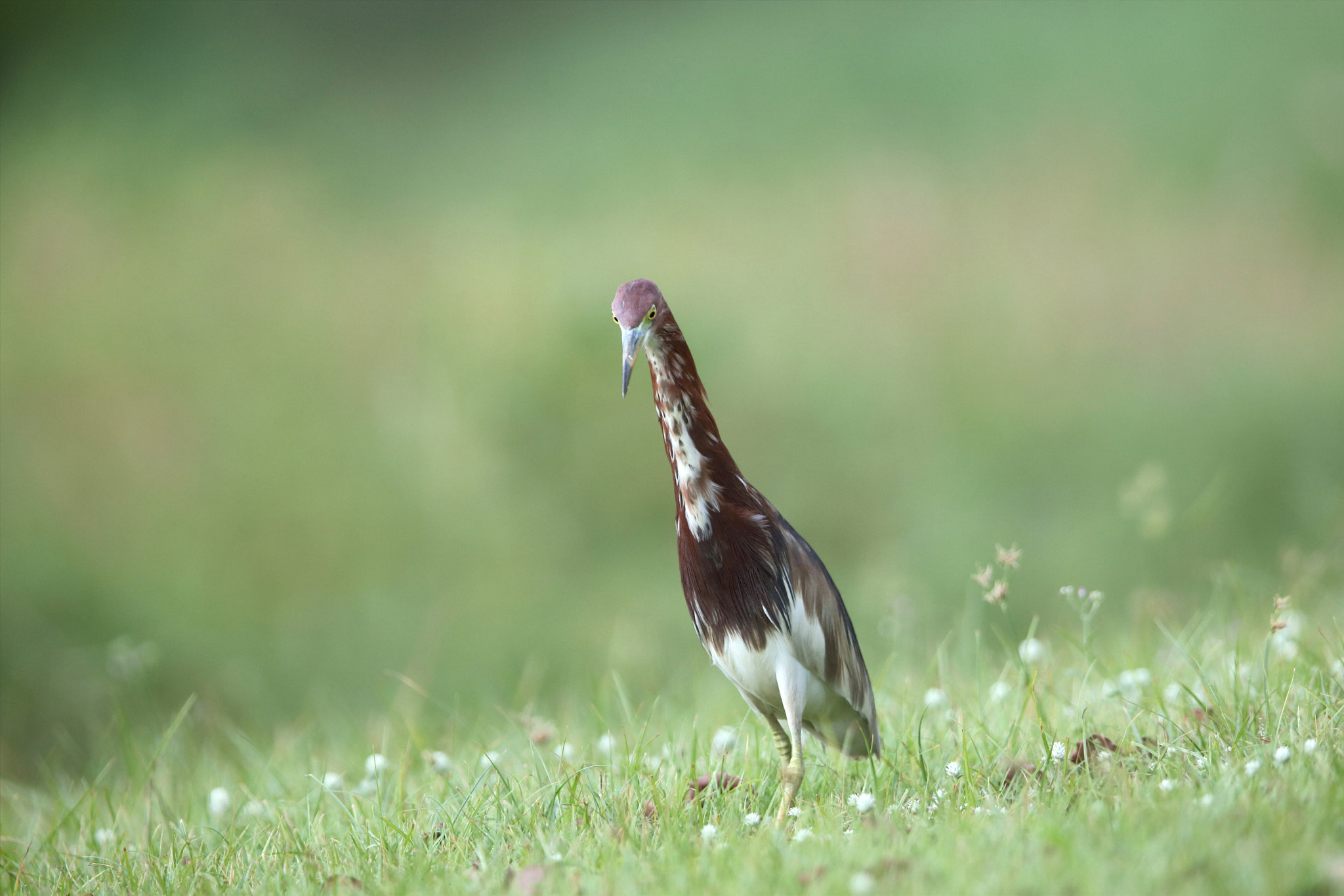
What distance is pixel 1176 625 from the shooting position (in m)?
4.11

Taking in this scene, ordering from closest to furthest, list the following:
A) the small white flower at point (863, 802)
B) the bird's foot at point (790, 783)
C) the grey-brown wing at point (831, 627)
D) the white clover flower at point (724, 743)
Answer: the small white flower at point (863, 802), the bird's foot at point (790, 783), the grey-brown wing at point (831, 627), the white clover flower at point (724, 743)

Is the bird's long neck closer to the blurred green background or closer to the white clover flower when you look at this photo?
the white clover flower

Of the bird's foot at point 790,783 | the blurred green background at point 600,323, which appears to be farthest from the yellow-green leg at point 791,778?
the blurred green background at point 600,323

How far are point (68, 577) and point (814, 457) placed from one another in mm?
5860

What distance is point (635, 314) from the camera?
2.70m

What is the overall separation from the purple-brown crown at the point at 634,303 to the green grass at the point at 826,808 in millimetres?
1176

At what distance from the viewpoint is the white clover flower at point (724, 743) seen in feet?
10.2

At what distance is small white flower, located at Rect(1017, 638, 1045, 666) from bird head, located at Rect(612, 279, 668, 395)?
4.41 feet

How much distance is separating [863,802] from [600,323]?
606cm

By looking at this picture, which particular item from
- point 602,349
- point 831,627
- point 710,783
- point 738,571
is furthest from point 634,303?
point 602,349

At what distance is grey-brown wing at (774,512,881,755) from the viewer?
116 inches

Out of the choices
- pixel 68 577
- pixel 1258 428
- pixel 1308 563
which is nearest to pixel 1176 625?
pixel 1308 563

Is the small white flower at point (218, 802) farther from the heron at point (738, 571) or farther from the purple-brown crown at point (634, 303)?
the purple-brown crown at point (634, 303)

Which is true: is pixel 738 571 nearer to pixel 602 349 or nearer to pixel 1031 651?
pixel 1031 651
